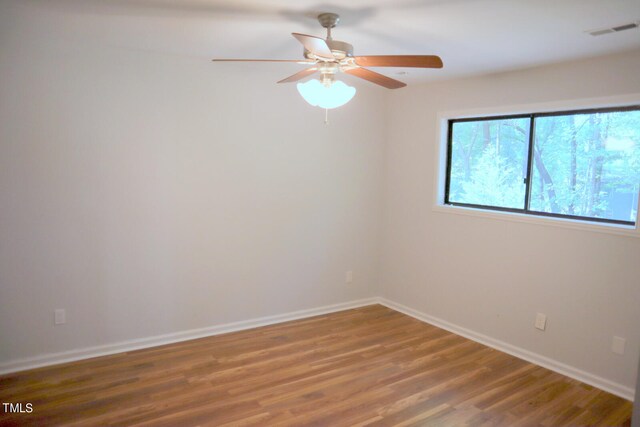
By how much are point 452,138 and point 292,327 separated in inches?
94.9

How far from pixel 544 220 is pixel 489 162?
2.62ft

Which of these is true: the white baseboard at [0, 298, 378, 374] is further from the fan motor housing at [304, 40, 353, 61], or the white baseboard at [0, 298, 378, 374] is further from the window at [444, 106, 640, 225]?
the fan motor housing at [304, 40, 353, 61]

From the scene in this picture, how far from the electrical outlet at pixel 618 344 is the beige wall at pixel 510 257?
0.10 ft

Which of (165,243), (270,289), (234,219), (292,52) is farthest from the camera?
(270,289)

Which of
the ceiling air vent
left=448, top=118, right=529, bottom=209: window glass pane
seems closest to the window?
left=448, top=118, right=529, bottom=209: window glass pane

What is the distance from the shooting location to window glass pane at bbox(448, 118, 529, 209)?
12.1 feet

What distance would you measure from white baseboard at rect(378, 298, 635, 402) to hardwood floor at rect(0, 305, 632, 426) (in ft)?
0.25

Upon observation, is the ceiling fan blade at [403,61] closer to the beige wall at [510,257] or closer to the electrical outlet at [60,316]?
the beige wall at [510,257]

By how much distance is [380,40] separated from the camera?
111 inches

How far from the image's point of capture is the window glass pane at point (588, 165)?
3029mm

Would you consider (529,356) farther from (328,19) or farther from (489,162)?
(328,19)

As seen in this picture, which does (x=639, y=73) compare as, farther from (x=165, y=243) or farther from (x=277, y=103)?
(x=165, y=243)

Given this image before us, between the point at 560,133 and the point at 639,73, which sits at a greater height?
the point at 639,73

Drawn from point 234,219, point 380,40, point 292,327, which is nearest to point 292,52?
point 380,40
